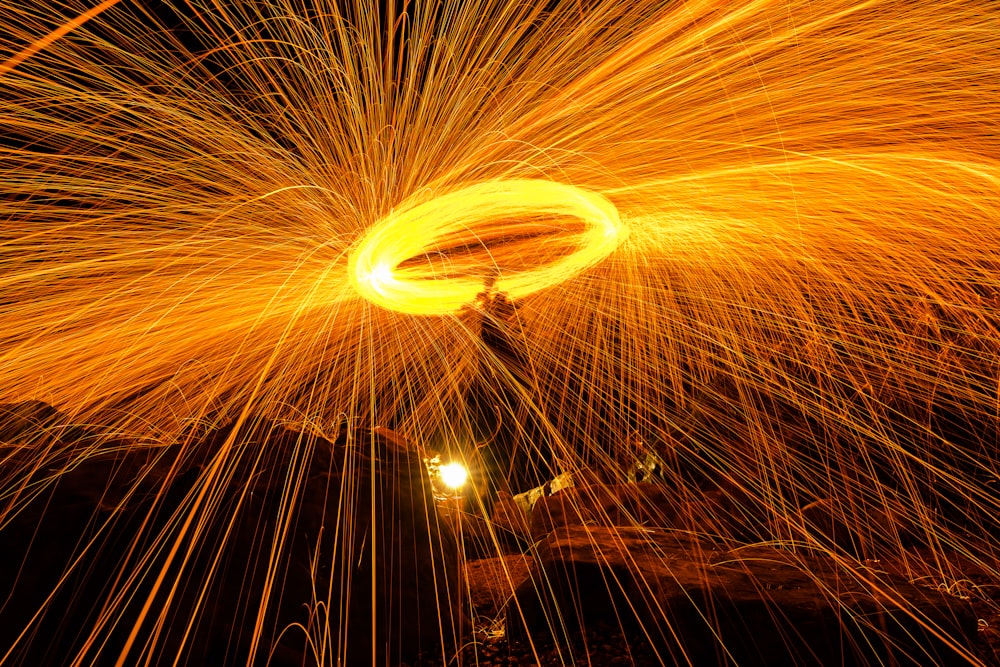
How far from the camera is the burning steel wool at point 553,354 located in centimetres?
262

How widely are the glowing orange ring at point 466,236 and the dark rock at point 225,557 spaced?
218cm

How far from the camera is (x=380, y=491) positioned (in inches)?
131

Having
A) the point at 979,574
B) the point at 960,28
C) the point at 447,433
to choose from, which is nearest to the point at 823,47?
the point at 960,28

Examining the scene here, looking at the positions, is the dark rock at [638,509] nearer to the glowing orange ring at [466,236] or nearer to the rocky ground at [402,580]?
the rocky ground at [402,580]

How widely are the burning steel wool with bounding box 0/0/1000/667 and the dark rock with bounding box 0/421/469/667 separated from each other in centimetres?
1

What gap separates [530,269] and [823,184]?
97.6 inches

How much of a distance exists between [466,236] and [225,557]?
3642 millimetres

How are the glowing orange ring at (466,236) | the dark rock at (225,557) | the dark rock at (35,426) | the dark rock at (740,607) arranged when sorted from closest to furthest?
1. the dark rock at (740,607)
2. the dark rock at (225,557)
3. the dark rock at (35,426)
4. the glowing orange ring at (466,236)

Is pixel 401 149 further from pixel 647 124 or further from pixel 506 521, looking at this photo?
pixel 506 521

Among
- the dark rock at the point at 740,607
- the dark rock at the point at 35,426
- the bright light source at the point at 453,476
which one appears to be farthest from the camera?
the bright light source at the point at 453,476

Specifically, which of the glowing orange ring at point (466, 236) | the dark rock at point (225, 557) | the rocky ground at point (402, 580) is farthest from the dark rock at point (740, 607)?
the glowing orange ring at point (466, 236)

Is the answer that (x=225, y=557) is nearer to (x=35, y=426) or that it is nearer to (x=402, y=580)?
(x=402, y=580)

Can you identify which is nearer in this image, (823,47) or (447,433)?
(823,47)

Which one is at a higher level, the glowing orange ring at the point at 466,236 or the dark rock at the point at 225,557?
the glowing orange ring at the point at 466,236
